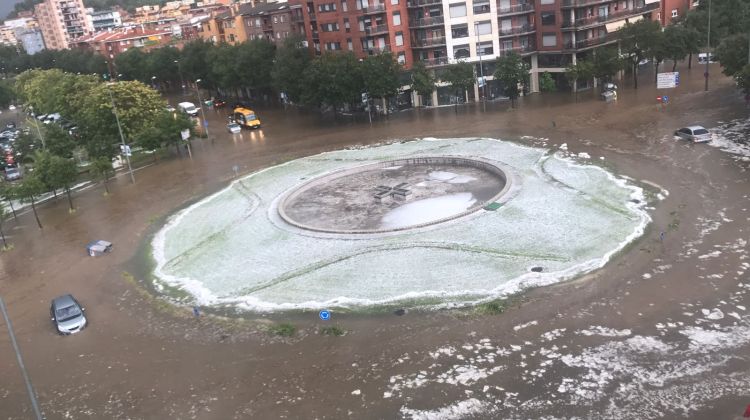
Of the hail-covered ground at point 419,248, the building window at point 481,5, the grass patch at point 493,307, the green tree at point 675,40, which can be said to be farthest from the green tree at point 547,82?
the grass patch at point 493,307

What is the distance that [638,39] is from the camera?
69688mm

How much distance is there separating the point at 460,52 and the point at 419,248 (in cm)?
4760

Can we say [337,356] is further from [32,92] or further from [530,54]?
[32,92]

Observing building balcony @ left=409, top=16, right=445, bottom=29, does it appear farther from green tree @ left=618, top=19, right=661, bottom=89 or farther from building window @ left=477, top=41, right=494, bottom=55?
green tree @ left=618, top=19, right=661, bottom=89

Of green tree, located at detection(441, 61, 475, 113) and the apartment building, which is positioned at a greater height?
the apartment building

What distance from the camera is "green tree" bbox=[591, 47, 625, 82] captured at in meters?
69.0

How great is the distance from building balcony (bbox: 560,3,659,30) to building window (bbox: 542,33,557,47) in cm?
180

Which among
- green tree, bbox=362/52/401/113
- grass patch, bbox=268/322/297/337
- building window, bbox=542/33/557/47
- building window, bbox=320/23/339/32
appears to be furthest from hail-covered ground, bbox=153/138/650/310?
building window, bbox=320/23/339/32

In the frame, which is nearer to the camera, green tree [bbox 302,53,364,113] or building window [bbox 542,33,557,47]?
green tree [bbox 302,53,364,113]

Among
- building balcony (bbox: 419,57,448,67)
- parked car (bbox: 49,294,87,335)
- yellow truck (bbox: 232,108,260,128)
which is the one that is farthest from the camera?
yellow truck (bbox: 232,108,260,128)

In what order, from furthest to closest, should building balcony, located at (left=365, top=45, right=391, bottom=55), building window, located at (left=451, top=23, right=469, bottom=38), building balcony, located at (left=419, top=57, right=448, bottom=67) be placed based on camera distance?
building balcony, located at (left=419, top=57, right=448, bottom=67), building balcony, located at (left=365, top=45, right=391, bottom=55), building window, located at (left=451, top=23, right=469, bottom=38)

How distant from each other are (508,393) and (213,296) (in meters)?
17.7

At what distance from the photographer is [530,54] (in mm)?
76000

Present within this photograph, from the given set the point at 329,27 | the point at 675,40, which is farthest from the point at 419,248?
the point at 329,27
